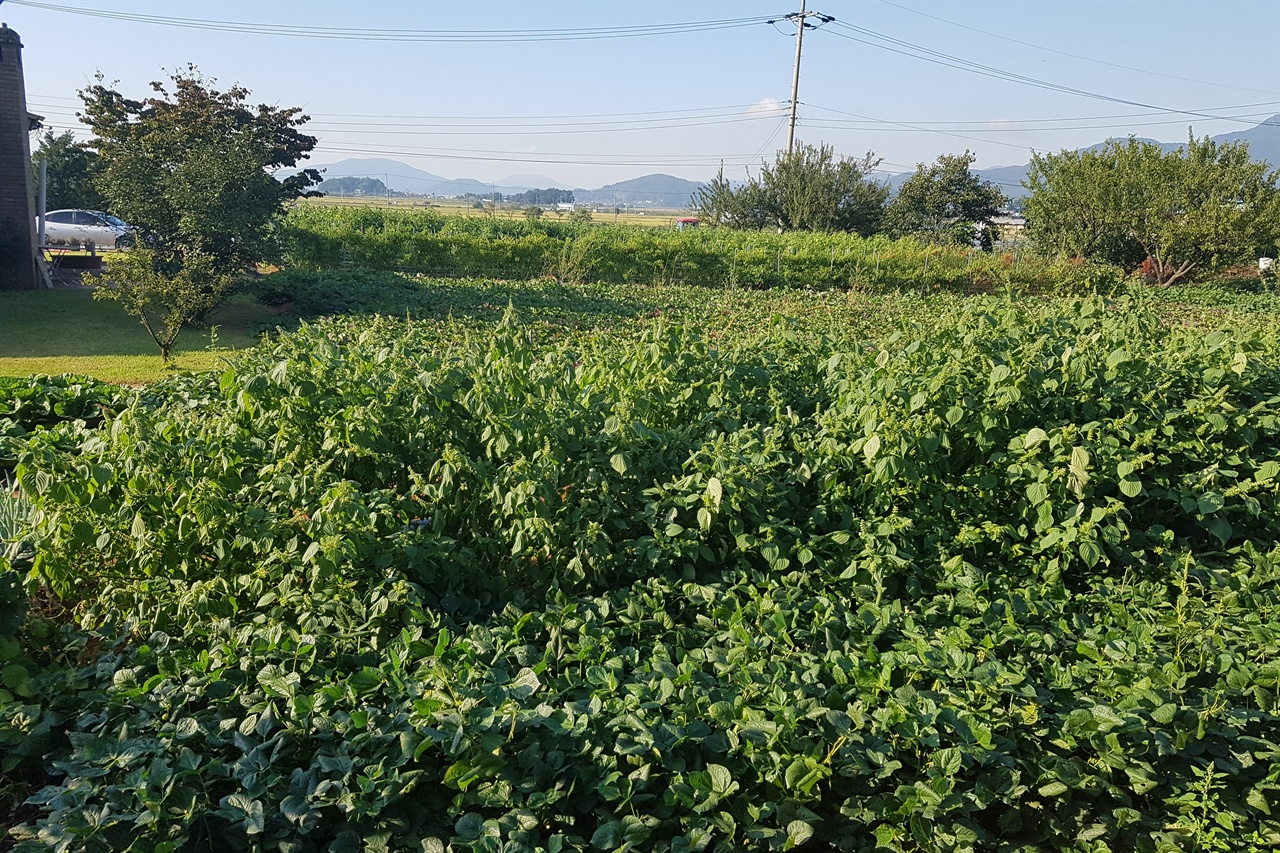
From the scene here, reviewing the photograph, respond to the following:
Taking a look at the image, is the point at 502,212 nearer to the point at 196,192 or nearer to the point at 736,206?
the point at 736,206

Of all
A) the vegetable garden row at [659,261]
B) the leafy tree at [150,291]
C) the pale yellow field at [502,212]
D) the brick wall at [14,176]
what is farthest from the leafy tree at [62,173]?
the leafy tree at [150,291]

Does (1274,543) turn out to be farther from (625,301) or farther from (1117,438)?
(625,301)

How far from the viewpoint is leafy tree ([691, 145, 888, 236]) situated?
Result: 3086 cm

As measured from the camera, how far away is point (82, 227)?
23438mm

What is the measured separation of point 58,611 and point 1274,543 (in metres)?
5.15

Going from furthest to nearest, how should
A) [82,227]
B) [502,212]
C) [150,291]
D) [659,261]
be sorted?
1. [502,212]
2. [82,227]
3. [659,261]
4. [150,291]

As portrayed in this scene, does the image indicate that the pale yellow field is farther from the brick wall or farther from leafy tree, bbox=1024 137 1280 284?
leafy tree, bbox=1024 137 1280 284

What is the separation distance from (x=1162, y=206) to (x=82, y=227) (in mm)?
29902

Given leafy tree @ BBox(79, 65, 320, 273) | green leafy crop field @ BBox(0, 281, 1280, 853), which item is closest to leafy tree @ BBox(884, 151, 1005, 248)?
leafy tree @ BBox(79, 65, 320, 273)

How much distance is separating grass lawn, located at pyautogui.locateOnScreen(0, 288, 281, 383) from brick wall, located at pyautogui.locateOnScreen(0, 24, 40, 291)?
0.58 metres

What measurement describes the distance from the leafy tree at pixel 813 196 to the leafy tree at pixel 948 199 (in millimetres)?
2602

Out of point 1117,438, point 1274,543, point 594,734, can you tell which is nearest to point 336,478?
point 594,734

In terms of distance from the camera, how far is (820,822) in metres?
2.25

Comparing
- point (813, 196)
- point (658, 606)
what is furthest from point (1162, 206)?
point (658, 606)
